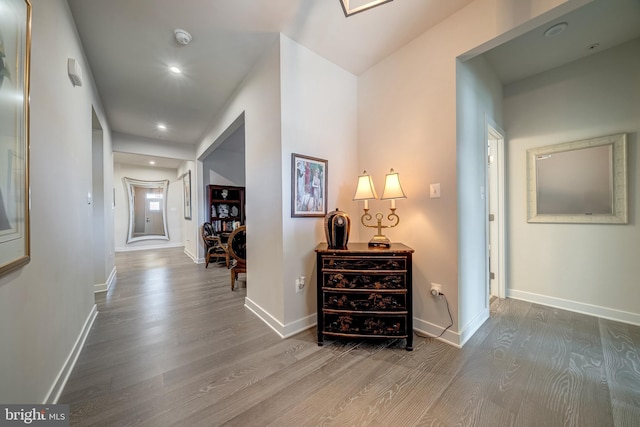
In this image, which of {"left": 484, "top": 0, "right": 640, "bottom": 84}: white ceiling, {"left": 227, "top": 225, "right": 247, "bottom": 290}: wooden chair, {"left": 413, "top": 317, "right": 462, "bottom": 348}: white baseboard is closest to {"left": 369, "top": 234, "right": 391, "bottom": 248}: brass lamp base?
{"left": 413, "top": 317, "right": 462, "bottom": 348}: white baseboard

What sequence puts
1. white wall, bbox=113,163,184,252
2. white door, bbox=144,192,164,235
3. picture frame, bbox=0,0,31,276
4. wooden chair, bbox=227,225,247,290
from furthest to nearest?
white door, bbox=144,192,164,235 → white wall, bbox=113,163,184,252 → wooden chair, bbox=227,225,247,290 → picture frame, bbox=0,0,31,276

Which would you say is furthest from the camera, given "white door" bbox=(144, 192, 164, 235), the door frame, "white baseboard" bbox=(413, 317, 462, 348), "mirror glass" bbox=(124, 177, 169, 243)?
"white door" bbox=(144, 192, 164, 235)

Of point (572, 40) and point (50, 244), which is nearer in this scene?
point (50, 244)

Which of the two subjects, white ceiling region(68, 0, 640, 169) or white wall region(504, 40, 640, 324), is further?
white wall region(504, 40, 640, 324)

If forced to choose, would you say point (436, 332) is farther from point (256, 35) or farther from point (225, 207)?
point (225, 207)

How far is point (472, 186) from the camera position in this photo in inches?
77.8

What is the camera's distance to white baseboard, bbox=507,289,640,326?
6.73 ft

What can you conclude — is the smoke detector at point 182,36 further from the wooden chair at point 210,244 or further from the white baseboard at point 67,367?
the wooden chair at point 210,244

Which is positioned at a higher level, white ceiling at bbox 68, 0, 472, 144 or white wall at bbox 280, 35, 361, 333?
white ceiling at bbox 68, 0, 472, 144

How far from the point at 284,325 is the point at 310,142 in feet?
5.59

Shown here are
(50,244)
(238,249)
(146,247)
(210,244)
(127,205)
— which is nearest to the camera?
(50,244)

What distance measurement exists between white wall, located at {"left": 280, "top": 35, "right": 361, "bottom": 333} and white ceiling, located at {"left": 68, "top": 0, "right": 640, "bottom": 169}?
0.21m

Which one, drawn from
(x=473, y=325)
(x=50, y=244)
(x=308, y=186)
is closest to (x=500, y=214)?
(x=473, y=325)

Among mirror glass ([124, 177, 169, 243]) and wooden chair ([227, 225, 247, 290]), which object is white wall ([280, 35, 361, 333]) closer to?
wooden chair ([227, 225, 247, 290])
